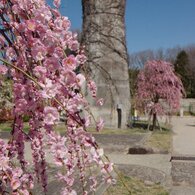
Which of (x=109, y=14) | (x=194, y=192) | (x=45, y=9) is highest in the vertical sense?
(x=109, y=14)

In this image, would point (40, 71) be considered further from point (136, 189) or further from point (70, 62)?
point (136, 189)

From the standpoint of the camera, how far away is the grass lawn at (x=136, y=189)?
3.95 metres

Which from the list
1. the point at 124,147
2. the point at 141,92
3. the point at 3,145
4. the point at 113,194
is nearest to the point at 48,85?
the point at 3,145

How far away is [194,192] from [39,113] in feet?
11.2

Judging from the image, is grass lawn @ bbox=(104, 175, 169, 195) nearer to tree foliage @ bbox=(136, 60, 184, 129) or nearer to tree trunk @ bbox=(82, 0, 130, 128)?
tree trunk @ bbox=(82, 0, 130, 128)

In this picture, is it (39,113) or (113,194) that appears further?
(113,194)

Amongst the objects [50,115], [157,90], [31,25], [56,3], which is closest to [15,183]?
[50,115]

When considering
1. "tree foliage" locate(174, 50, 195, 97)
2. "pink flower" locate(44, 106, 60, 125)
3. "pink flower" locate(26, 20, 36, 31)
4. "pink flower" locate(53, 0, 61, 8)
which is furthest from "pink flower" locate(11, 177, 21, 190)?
"tree foliage" locate(174, 50, 195, 97)

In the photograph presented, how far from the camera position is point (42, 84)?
1264 millimetres

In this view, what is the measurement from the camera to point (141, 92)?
38.1 feet

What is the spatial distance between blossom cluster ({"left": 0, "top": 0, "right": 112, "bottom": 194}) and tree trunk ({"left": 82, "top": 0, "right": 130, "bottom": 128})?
8.85 metres

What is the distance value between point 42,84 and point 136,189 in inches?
124

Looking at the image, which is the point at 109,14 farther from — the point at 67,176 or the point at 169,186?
the point at 67,176

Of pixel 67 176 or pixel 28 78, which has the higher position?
pixel 28 78
